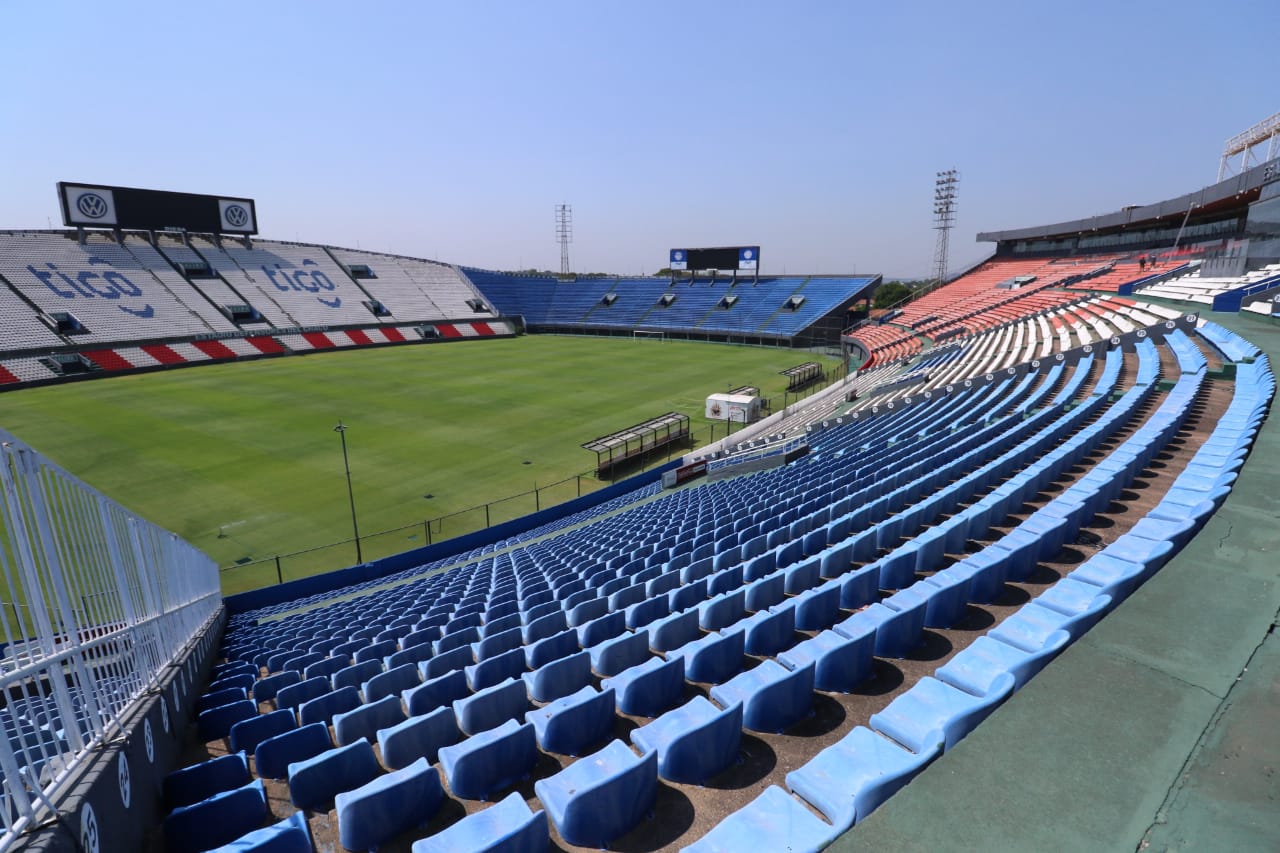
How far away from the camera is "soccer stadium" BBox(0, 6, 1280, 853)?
3029 mm

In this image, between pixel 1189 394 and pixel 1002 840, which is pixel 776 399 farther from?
pixel 1002 840

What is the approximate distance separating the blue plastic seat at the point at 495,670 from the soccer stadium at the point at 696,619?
0.10 feet

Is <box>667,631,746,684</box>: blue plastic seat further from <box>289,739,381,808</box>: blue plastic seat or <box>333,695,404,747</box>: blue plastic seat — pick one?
<box>333,695,404,747</box>: blue plastic seat

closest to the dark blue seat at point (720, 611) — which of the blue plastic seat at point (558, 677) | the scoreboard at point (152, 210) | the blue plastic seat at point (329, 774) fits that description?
the blue plastic seat at point (558, 677)

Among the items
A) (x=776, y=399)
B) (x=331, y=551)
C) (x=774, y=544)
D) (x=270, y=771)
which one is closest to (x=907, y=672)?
(x=774, y=544)

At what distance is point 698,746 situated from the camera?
150 inches

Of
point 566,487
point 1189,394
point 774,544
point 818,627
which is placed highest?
point 1189,394

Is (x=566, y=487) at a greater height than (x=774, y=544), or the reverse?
(x=774, y=544)

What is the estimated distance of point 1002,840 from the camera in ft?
7.75

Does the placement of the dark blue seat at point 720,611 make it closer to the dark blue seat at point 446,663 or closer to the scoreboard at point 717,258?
the dark blue seat at point 446,663

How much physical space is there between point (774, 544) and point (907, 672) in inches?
185

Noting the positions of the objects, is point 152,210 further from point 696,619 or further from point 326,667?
point 696,619

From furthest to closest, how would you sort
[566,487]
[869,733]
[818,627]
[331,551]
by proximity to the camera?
[566,487]
[331,551]
[818,627]
[869,733]

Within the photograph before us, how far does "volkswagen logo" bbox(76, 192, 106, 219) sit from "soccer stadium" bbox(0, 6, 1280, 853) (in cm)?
3855
